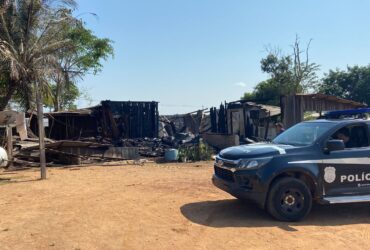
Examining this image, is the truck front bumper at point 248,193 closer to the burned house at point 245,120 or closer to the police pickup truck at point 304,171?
the police pickup truck at point 304,171

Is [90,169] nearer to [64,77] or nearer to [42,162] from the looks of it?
[42,162]

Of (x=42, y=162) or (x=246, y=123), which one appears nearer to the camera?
(x=42, y=162)

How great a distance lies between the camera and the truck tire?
755 centimetres

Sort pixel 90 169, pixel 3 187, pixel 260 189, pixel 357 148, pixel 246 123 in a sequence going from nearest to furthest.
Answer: pixel 260 189 < pixel 357 148 < pixel 3 187 < pixel 90 169 < pixel 246 123

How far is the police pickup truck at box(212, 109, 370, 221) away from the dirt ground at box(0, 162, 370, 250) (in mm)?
396

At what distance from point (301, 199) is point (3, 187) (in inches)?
326

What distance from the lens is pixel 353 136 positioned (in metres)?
8.21

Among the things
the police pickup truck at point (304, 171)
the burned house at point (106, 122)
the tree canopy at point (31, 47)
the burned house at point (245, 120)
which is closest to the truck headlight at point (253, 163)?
the police pickup truck at point (304, 171)

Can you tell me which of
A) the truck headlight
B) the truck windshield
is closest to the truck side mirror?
the truck windshield

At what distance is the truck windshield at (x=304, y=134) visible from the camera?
813 cm

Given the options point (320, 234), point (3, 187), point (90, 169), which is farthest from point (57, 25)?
point (320, 234)

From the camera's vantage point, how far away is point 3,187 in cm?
1196

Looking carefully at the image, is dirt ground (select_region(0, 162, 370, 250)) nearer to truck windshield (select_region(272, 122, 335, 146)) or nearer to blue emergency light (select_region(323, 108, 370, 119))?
truck windshield (select_region(272, 122, 335, 146))

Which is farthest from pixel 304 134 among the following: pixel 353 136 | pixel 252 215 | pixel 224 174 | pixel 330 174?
pixel 252 215
